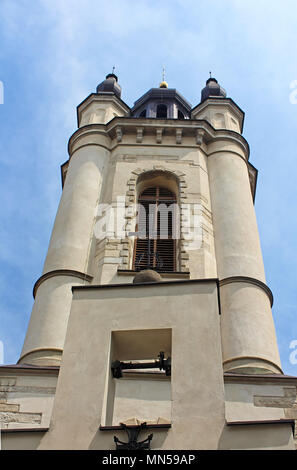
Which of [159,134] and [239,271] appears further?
[159,134]

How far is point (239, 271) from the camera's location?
13.1 metres

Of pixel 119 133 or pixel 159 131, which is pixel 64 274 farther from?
pixel 159 131

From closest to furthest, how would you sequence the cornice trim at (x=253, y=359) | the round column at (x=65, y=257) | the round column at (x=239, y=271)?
the cornice trim at (x=253, y=359) → the round column at (x=239, y=271) → the round column at (x=65, y=257)

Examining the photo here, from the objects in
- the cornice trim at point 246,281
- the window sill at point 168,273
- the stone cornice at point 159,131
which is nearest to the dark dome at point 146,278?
the window sill at point 168,273

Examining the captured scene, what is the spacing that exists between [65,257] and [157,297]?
18.2 ft

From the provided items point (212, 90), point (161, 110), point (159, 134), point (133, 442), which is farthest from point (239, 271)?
point (161, 110)

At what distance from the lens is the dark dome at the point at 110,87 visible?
893 inches

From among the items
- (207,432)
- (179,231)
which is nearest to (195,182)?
(179,231)

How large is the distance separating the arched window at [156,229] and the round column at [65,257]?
122 cm

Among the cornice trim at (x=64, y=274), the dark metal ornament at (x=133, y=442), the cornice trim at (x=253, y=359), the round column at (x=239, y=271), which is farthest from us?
the cornice trim at (x=64, y=274)

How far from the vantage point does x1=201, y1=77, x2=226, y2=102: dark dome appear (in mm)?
22266

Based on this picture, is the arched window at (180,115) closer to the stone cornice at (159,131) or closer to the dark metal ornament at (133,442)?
the stone cornice at (159,131)
